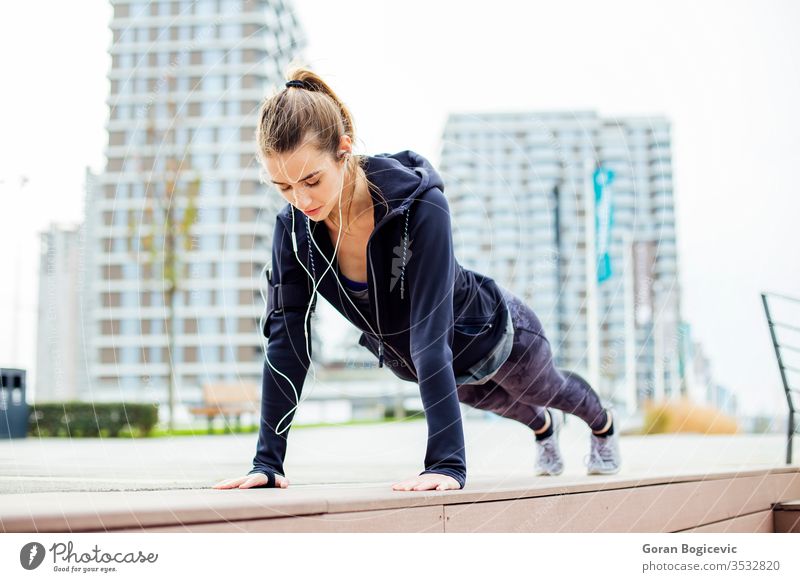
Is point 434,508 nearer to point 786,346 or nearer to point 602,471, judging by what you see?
point 602,471

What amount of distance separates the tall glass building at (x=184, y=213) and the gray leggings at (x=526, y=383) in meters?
3.35

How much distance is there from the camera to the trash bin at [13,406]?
373cm

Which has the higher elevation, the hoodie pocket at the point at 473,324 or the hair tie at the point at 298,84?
the hair tie at the point at 298,84

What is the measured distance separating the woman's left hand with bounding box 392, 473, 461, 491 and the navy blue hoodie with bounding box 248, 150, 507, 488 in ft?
0.05

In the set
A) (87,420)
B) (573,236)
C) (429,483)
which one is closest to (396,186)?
(429,483)

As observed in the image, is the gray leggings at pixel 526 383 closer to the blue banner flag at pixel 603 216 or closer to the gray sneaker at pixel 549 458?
the gray sneaker at pixel 549 458

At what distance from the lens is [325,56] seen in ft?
5.20

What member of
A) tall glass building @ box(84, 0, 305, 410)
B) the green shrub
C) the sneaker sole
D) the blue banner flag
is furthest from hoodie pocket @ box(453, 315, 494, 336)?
the green shrub

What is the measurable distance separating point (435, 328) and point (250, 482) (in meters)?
0.33

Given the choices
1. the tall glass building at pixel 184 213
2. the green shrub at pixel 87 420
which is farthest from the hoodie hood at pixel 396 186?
the green shrub at pixel 87 420

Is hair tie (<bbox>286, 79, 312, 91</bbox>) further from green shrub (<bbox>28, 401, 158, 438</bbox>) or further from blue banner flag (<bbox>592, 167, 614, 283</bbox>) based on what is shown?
green shrub (<bbox>28, 401, 158, 438</bbox>)

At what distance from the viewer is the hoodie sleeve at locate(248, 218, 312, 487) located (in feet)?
3.88
